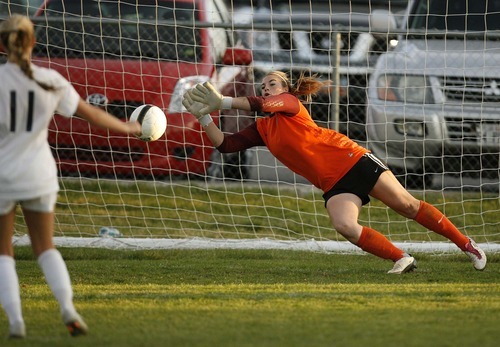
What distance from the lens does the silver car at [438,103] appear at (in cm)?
1046

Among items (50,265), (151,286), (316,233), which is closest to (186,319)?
(50,265)

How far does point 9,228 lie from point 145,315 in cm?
96

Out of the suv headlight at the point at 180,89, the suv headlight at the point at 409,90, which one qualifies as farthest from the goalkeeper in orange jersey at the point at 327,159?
the suv headlight at the point at 180,89

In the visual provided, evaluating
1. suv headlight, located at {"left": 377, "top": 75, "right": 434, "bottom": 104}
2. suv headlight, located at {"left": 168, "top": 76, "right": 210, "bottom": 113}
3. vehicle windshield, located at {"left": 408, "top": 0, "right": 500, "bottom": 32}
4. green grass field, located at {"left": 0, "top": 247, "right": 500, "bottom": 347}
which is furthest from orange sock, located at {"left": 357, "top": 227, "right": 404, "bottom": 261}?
vehicle windshield, located at {"left": 408, "top": 0, "right": 500, "bottom": 32}

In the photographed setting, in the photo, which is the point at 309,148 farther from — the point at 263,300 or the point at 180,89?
the point at 180,89

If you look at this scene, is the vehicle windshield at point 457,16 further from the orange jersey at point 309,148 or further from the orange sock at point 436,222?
the orange jersey at point 309,148

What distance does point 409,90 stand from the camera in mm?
10602

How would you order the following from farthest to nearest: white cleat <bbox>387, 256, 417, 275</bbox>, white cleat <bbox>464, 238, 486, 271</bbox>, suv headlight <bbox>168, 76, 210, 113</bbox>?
suv headlight <bbox>168, 76, 210, 113</bbox>, white cleat <bbox>464, 238, 486, 271</bbox>, white cleat <bbox>387, 256, 417, 275</bbox>

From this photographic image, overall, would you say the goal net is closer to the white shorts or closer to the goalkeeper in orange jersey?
the goalkeeper in orange jersey

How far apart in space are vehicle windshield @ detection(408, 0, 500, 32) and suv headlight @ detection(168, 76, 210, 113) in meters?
2.26

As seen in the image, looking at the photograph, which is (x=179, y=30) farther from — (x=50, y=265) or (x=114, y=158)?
(x=50, y=265)

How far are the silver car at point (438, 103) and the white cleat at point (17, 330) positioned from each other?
5.66 metres

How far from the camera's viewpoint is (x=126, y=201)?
36.8ft

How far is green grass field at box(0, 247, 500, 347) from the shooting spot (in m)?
5.33
